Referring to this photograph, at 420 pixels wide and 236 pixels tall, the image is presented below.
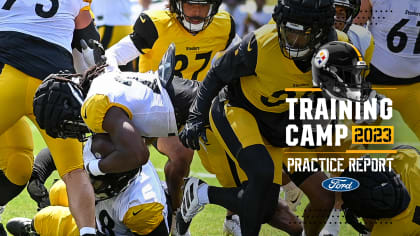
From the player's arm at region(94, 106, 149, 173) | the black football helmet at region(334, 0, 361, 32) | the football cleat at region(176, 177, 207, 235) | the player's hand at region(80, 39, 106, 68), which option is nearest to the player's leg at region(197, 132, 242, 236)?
the football cleat at region(176, 177, 207, 235)

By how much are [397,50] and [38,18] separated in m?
2.32

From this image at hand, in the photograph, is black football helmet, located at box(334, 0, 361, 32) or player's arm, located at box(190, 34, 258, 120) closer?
player's arm, located at box(190, 34, 258, 120)

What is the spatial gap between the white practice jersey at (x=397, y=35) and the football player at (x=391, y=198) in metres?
1.26

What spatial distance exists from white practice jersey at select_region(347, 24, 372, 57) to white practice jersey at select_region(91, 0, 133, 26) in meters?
3.80

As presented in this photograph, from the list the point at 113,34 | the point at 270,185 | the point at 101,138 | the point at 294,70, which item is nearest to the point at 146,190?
the point at 101,138

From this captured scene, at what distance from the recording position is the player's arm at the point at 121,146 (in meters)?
4.26

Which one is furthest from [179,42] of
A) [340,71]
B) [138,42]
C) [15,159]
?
[340,71]

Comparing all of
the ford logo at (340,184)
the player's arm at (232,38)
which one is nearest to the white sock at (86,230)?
the ford logo at (340,184)

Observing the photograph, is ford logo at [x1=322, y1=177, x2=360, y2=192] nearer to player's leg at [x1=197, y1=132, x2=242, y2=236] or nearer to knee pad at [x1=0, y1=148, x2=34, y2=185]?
player's leg at [x1=197, y1=132, x2=242, y2=236]

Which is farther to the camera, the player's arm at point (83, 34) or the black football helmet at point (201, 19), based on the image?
the black football helmet at point (201, 19)

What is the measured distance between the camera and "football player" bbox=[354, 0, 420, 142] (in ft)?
17.9

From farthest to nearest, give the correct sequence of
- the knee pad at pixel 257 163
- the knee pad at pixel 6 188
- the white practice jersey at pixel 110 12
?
the white practice jersey at pixel 110 12 → the knee pad at pixel 6 188 → the knee pad at pixel 257 163

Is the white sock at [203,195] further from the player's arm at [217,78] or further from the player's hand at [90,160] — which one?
the player's hand at [90,160]

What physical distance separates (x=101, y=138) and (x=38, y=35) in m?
0.66
